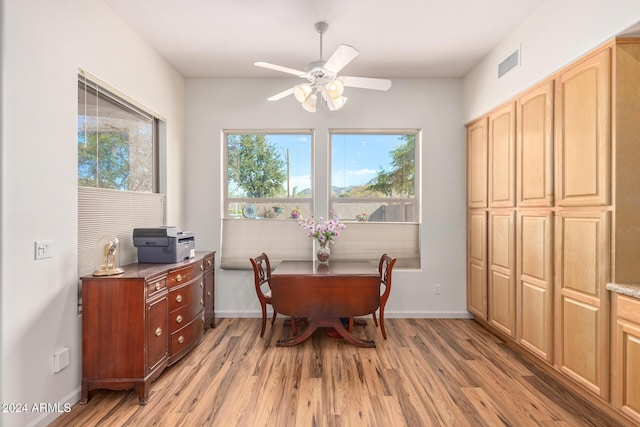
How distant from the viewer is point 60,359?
201cm

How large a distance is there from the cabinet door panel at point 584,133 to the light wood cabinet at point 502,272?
74 cm

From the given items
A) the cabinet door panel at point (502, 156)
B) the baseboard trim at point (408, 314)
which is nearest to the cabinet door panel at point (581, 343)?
the cabinet door panel at point (502, 156)

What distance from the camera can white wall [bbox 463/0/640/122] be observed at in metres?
1.95

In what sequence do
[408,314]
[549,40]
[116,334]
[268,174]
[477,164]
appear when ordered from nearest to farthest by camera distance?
[116,334]
[549,40]
[477,164]
[408,314]
[268,174]

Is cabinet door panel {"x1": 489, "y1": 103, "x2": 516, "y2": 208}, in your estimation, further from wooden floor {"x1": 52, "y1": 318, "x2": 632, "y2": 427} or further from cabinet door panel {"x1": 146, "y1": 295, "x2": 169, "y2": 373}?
cabinet door panel {"x1": 146, "y1": 295, "x2": 169, "y2": 373}

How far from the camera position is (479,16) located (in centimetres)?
270

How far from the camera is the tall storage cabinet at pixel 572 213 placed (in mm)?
1959

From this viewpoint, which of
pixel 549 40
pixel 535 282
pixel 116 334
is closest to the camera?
pixel 116 334

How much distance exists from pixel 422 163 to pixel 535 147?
1385 millimetres

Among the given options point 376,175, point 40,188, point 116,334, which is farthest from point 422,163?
point 40,188

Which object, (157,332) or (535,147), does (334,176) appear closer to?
(535,147)

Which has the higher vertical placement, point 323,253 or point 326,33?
point 326,33

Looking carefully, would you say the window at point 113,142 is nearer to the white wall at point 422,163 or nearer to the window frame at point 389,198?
the white wall at point 422,163

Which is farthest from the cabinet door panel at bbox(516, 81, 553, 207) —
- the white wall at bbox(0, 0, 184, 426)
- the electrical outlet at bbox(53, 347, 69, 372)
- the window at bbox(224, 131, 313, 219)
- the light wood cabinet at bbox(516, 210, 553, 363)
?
the electrical outlet at bbox(53, 347, 69, 372)
